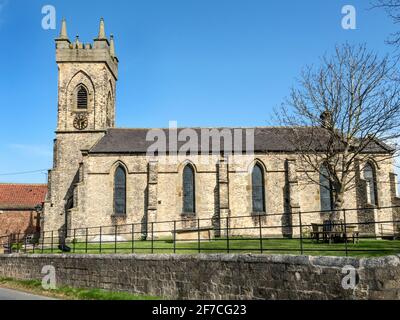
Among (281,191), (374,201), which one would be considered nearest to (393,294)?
(281,191)

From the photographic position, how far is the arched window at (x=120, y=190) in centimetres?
3120

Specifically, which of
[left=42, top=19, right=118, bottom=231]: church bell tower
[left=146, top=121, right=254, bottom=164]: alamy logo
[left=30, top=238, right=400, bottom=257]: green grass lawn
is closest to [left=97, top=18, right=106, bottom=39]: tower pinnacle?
[left=42, top=19, right=118, bottom=231]: church bell tower

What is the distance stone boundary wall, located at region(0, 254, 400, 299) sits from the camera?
29.3 feet

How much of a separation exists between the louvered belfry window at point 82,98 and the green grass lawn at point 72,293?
18.6 metres

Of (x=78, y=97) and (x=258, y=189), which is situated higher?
(x=78, y=97)

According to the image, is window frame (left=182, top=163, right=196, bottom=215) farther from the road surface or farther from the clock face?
the road surface

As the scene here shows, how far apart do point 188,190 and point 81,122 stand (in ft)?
36.7

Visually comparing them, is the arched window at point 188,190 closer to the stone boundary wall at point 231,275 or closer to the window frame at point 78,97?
the window frame at point 78,97

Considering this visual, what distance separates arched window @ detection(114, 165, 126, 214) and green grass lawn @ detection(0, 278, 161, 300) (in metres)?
11.1

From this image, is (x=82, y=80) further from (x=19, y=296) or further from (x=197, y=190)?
(x=19, y=296)

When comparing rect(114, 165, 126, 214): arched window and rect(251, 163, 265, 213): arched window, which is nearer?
rect(251, 163, 265, 213): arched window

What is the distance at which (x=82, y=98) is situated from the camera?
36.1 m

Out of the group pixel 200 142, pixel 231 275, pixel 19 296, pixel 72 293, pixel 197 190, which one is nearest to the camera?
pixel 231 275

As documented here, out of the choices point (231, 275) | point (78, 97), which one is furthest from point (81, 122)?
point (231, 275)
